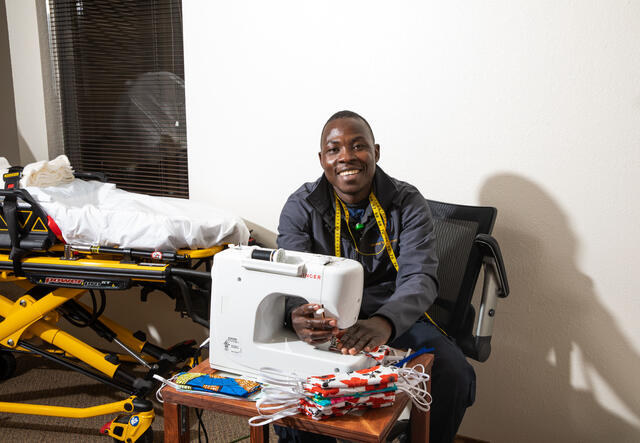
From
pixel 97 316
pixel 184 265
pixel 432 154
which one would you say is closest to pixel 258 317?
pixel 184 265

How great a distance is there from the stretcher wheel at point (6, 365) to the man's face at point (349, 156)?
1.87 meters

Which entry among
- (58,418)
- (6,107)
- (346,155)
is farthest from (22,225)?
(6,107)

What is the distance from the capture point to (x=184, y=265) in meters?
1.86

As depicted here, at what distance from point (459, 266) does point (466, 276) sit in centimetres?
4

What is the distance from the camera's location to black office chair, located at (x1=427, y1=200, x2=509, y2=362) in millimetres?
1595

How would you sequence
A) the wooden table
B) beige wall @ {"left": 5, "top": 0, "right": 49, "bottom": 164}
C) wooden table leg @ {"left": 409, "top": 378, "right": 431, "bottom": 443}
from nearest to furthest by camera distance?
the wooden table, wooden table leg @ {"left": 409, "top": 378, "right": 431, "bottom": 443}, beige wall @ {"left": 5, "top": 0, "right": 49, "bottom": 164}

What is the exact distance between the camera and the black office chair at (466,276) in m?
1.59

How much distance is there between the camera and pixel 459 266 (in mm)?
1668

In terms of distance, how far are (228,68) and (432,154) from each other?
3.22ft

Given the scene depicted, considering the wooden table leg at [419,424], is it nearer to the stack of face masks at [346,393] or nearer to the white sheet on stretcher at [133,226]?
the stack of face masks at [346,393]

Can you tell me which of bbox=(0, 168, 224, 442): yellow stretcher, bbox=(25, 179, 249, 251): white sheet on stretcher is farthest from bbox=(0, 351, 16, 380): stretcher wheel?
bbox=(25, 179, 249, 251): white sheet on stretcher

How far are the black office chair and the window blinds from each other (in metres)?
1.44

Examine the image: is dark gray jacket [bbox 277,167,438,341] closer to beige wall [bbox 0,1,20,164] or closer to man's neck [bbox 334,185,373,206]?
man's neck [bbox 334,185,373,206]

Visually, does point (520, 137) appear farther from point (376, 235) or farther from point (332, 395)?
point (332, 395)
